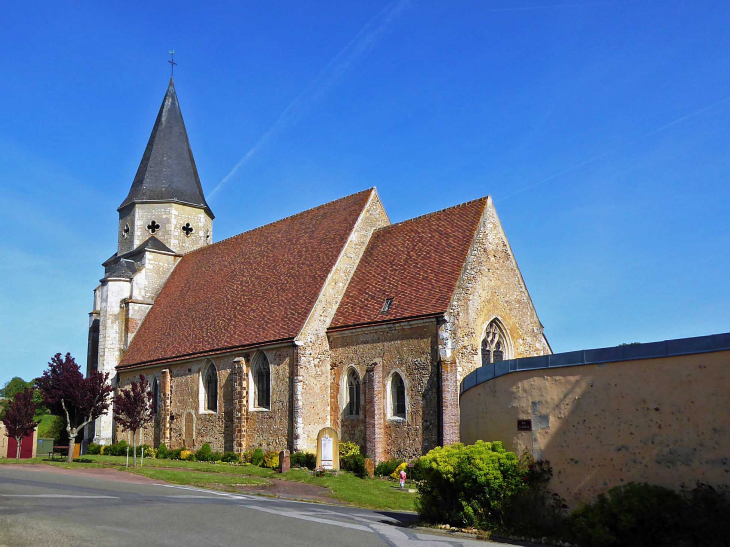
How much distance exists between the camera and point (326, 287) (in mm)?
26688

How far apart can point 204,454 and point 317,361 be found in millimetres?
7133

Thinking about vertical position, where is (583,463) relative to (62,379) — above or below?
below

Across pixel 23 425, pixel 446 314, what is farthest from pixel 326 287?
pixel 23 425

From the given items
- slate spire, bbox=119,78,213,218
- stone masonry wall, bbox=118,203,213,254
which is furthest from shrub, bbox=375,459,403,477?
slate spire, bbox=119,78,213,218

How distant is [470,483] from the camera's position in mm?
12156

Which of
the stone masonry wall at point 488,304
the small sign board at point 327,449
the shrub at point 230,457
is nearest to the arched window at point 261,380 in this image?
the shrub at point 230,457

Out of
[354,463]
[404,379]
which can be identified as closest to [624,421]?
[404,379]

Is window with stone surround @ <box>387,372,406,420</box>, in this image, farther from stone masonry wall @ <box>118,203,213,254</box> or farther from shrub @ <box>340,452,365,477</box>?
stone masonry wall @ <box>118,203,213,254</box>

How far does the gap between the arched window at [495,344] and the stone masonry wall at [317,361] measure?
20.3ft

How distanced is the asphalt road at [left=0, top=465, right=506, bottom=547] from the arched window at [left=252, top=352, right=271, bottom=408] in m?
10.3

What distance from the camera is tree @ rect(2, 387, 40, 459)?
116 feet

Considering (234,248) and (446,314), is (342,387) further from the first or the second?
(234,248)

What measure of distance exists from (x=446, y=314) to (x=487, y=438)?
28.8 feet

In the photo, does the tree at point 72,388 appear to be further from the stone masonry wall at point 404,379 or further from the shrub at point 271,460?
the stone masonry wall at point 404,379
